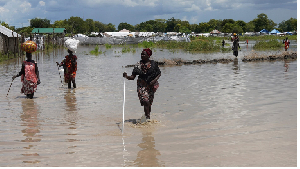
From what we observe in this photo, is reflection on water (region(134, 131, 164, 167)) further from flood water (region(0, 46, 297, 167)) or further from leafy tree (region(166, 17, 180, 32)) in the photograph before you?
leafy tree (region(166, 17, 180, 32))

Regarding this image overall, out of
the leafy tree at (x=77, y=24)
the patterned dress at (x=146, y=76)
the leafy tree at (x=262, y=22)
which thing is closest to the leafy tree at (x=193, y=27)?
the leafy tree at (x=262, y=22)

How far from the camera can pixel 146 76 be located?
7.85 m

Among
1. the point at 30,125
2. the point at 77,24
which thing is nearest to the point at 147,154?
the point at 30,125

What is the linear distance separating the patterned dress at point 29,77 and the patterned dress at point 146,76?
4.15 meters

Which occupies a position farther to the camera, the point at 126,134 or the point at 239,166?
the point at 126,134

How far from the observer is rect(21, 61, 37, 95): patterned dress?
430 inches

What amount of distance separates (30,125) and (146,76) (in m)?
2.39

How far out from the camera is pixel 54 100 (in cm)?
1141

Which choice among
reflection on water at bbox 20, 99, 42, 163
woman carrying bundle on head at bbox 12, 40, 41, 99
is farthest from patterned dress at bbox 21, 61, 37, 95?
reflection on water at bbox 20, 99, 42, 163

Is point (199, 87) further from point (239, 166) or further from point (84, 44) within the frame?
point (84, 44)

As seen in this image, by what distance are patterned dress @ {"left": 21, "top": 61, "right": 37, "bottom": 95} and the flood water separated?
336 millimetres

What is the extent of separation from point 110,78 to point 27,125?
29.8 feet

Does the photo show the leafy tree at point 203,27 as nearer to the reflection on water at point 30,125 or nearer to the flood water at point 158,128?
the flood water at point 158,128

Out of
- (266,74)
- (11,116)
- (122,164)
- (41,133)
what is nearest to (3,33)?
(266,74)
